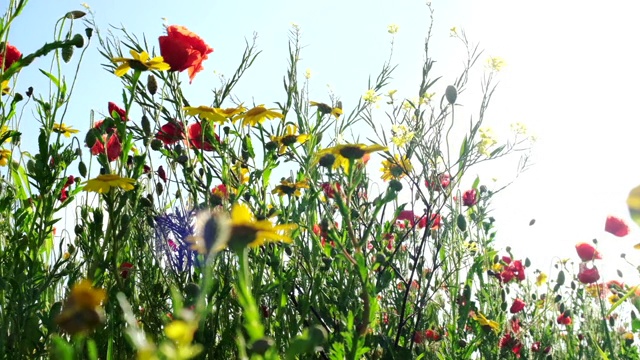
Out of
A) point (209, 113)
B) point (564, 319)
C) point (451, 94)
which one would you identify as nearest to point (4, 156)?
point (209, 113)

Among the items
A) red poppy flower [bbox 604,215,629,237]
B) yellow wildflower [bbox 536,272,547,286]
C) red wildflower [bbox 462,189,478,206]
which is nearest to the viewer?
red wildflower [bbox 462,189,478,206]

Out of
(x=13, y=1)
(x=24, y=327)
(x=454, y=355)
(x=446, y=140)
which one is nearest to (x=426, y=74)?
(x=446, y=140)

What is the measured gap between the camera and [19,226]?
5.88ft

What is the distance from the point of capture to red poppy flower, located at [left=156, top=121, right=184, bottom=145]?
194 centimetres

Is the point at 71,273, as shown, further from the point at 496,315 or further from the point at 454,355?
the point at 496,315

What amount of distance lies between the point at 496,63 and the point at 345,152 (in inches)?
31.8

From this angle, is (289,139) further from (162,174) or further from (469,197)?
(469,197)

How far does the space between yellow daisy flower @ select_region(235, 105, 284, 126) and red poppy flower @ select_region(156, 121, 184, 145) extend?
0.24 meters

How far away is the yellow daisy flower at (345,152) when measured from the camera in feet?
4.95

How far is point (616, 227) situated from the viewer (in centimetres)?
277

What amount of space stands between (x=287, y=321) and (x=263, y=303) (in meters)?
0.29

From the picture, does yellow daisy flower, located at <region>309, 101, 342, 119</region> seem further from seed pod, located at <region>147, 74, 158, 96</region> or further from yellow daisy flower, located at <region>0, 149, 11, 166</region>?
yellow daisy flower, located at <region>0, 149, 11, 166</region>

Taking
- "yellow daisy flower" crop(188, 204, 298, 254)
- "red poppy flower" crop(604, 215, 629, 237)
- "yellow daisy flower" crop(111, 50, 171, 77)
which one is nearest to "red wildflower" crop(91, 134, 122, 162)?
"yellow daisy flower" crop(111, 50, 171, 77)

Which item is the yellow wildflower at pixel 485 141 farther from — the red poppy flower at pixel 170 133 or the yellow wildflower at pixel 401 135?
the red poppy flower at pixel 170 133
